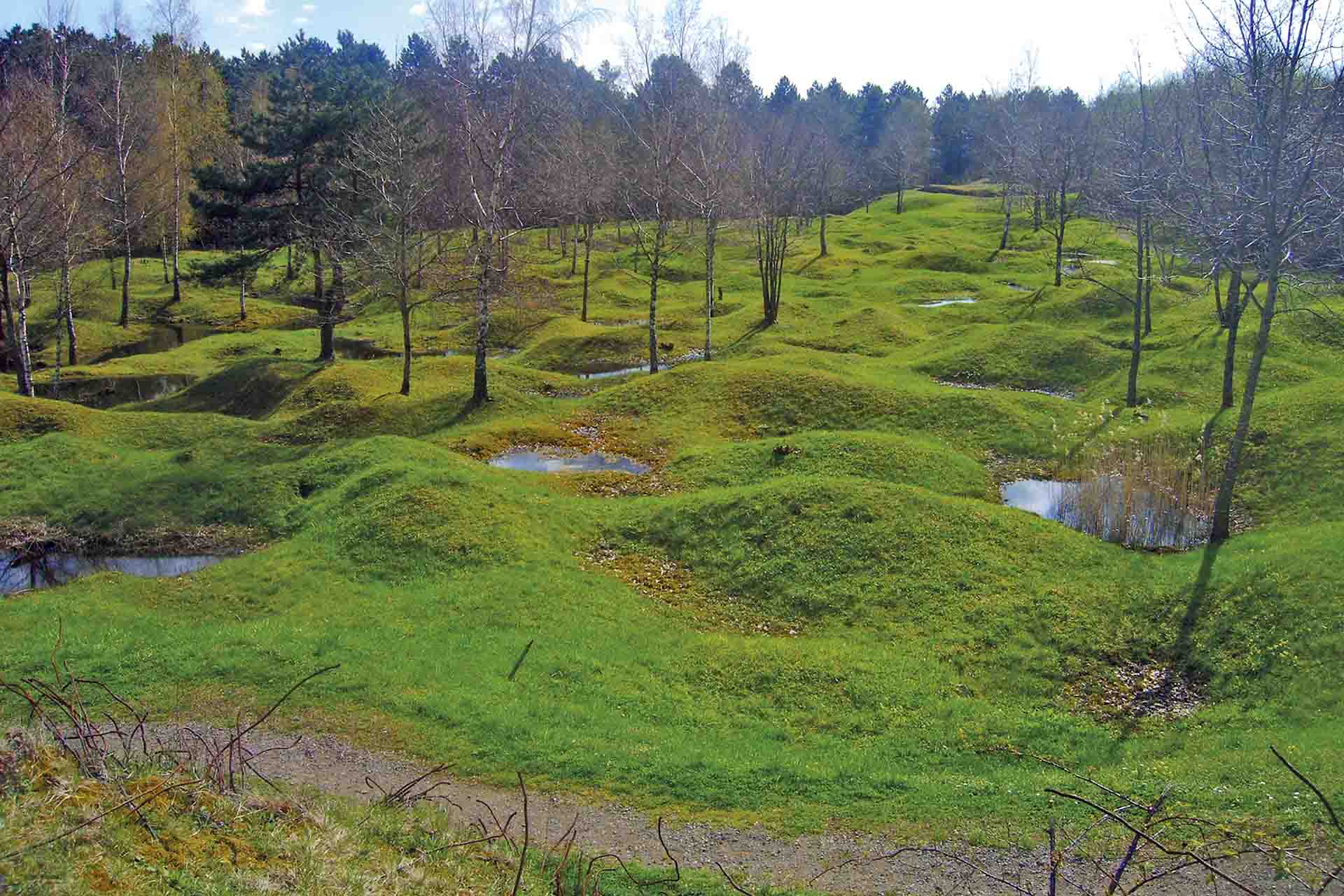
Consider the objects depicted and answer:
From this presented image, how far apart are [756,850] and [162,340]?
59.6 meters

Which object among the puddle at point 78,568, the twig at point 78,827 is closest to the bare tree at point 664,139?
the puddle at point 78,568

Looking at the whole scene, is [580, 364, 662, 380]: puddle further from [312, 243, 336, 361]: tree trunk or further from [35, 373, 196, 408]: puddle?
[35, 373, 196, 408]: puddle

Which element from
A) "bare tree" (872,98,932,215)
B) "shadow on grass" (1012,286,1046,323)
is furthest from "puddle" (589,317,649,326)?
"bare tree" (872,98,932,215)

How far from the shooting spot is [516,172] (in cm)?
6975

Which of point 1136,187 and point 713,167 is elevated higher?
point 713,167

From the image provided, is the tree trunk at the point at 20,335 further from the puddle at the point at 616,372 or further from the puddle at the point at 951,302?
the puddle at the point at 951,302

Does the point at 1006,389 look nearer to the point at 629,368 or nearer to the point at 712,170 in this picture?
the point at 712,170

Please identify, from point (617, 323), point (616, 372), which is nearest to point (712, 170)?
point (616, 372)

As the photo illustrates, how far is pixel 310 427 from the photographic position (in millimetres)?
35531

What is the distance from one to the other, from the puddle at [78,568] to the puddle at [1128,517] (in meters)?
24.6

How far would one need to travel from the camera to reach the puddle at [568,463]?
31781 mm

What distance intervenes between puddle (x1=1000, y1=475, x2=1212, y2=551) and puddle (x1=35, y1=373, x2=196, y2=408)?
41.7 meters

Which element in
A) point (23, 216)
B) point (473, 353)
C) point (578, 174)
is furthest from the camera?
point (578, 174)

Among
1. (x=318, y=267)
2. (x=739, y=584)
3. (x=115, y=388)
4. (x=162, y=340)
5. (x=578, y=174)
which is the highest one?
(x=578, y=174)
